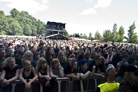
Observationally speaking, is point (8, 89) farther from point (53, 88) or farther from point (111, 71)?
point (111, 71)

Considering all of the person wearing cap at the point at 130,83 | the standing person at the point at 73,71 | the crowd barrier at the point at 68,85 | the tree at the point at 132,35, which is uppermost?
the tree at the point at 132,35

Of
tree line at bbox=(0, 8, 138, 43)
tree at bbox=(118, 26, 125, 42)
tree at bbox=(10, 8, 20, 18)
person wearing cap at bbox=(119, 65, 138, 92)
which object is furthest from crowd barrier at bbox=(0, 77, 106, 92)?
tree at bbox=(10, 8, 20, 18)

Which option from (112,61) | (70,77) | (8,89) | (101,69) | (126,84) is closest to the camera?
(126,84)

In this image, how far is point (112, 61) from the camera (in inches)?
275

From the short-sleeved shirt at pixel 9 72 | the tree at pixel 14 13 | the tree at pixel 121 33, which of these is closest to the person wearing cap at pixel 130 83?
the short-sleeved shirt at pixel 9 72

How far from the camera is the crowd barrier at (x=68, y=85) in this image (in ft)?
11.7

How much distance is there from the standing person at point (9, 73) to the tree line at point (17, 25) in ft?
288

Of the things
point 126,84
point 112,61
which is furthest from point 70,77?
point 112,61

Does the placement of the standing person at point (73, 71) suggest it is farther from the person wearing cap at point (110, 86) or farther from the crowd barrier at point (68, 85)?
the person wearing cap at point (110, 86)

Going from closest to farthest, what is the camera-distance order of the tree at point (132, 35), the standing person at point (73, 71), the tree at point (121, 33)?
the standing person at point (73, 71), the tree at point (132, 35), the tree at point (121, 33)

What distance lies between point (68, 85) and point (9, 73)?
166 centimetres

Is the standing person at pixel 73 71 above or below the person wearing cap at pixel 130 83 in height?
below

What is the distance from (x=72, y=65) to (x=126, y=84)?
7.72ft

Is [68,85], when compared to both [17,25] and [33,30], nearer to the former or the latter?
[17,25]
